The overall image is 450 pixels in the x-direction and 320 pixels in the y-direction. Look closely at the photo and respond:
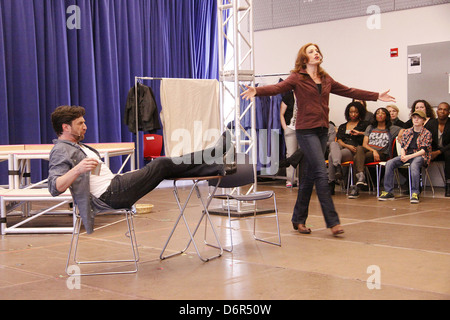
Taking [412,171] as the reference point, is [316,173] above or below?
above

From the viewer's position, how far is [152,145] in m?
8.88

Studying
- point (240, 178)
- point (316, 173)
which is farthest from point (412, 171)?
point (240, 178)

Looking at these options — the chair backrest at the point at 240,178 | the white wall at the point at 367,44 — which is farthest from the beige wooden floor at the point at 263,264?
the white wall at the point at 367,44

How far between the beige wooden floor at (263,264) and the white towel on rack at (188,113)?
217 centimetres

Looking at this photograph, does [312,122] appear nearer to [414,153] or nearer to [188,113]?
[414,153]

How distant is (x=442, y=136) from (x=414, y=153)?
601 millimetres

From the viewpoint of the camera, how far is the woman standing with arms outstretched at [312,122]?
15.3ft

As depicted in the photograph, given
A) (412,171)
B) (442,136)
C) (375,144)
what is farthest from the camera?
(375,144)

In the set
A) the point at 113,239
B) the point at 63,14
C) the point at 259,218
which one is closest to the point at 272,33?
the point at 63,14

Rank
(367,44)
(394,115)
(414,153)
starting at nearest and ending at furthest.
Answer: (414,153)
(394,115)
(367,44)

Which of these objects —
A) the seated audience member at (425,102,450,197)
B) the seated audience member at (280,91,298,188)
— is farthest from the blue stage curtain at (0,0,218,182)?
the seated audience member at (425,102,450,197)

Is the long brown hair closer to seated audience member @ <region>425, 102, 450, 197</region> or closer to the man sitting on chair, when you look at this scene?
the man sitting on chair

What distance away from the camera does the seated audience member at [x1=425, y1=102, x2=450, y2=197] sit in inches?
293

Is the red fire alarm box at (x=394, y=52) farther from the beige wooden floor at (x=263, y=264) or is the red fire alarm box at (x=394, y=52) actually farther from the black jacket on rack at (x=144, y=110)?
the black jacket on rack at (x=144, y=110)
